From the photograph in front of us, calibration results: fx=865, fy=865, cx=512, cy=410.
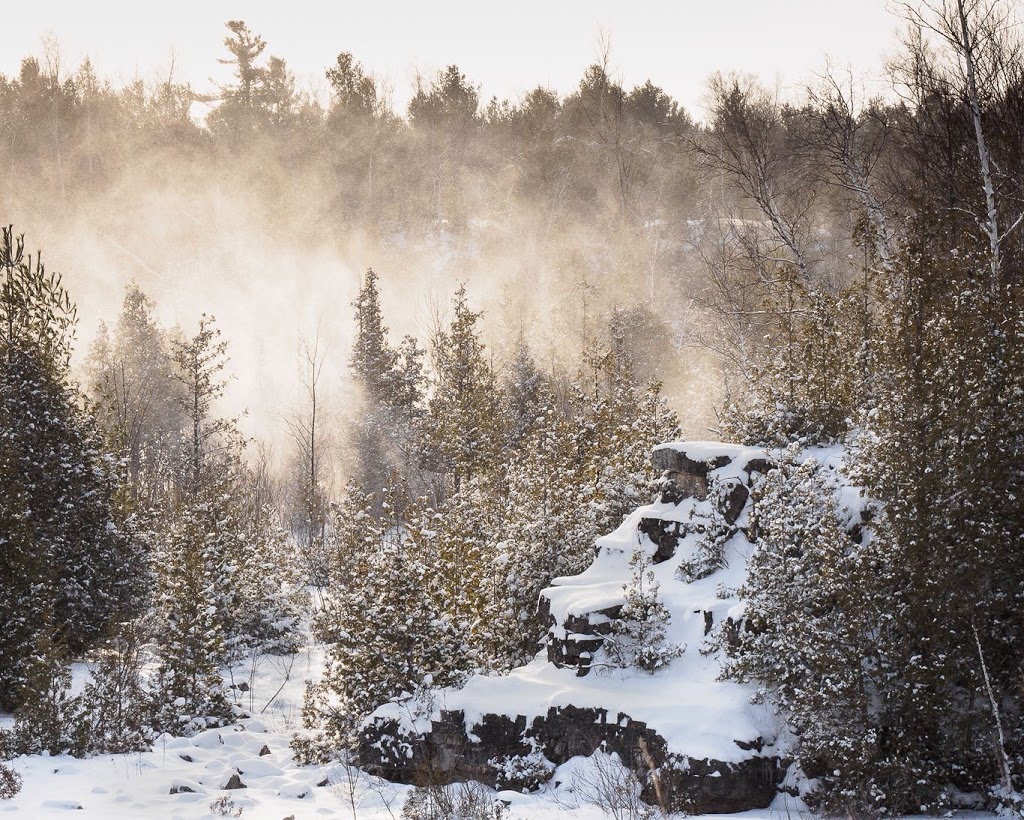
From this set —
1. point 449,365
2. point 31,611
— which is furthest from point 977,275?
point 449,365

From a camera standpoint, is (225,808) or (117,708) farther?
(117,708)

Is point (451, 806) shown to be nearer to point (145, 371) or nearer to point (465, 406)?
point (465, 406)

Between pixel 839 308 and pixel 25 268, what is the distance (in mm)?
13368

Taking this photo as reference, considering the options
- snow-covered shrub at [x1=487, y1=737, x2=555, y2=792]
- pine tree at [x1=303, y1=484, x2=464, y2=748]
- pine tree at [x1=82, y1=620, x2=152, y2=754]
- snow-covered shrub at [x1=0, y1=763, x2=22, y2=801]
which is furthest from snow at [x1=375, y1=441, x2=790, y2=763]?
snow-covered shrub at [x1=0, y1=763, x2=22, y2=801]

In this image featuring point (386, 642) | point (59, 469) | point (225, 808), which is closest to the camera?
→ point (225, 808)

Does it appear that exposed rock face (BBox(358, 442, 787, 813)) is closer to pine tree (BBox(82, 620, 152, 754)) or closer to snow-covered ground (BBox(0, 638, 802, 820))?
snow-covered ground (BBox(0, 638, 802, 820))

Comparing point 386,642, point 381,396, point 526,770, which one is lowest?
point 526,770

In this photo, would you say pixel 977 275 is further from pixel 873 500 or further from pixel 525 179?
pixel 525 179

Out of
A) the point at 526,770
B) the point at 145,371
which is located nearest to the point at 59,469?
the point at 526,770

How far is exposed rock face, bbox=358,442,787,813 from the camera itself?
860 cm

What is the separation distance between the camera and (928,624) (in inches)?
327

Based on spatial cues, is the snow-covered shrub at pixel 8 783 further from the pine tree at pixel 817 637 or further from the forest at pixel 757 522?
the pine tree at pixel 817 637

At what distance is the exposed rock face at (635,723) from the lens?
28.2 ft

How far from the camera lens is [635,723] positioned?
30.8 feet
